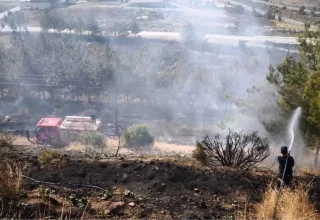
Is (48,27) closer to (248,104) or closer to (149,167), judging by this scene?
(248,104)

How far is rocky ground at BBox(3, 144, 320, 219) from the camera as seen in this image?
14.1 feet

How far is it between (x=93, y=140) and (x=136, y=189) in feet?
30.4

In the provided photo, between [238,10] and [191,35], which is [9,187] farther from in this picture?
[238,10]

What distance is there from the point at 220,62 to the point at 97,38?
10.9m

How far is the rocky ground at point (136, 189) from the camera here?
4.29 metres

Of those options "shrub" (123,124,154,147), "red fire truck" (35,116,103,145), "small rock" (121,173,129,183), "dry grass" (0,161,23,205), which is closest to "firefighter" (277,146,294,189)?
"small rock" (121,173,129,183)

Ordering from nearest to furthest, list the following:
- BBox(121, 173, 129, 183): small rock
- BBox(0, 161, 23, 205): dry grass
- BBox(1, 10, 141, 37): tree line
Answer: BBox(0, 161, 23, 205): dry grass → BBox(121, 173, 129, 183): small rock → BBox(1, 10, 141, 37): tree line

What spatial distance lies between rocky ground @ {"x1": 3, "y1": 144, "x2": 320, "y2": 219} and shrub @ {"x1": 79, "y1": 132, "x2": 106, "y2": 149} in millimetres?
7870

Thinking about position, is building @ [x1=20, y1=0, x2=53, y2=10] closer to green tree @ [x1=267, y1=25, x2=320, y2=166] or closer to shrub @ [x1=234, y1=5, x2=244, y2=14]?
shrub @ [x1=234, y1=5, x2=244, y2=14]

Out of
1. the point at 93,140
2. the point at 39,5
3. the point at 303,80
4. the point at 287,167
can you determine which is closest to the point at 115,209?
the point at 287,167

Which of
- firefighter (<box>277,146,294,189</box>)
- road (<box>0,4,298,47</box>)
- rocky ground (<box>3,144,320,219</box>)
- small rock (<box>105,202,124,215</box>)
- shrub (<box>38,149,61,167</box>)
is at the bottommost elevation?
road (<box>0,4,298,47</box>)

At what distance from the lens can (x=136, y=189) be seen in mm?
4945

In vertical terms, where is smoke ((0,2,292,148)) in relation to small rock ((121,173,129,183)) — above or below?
below

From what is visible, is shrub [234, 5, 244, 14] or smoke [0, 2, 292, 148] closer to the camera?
smoke [0, 2, 292, 148]
